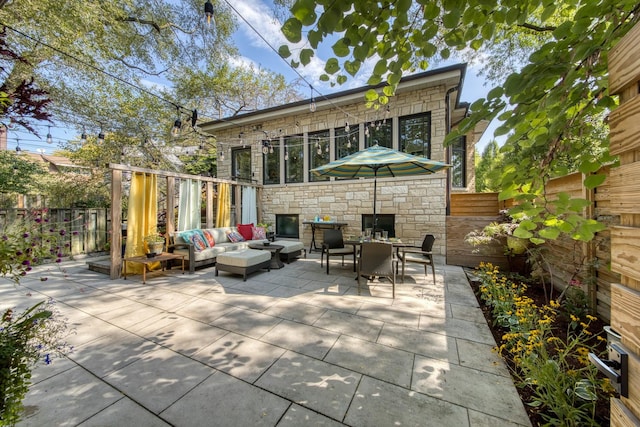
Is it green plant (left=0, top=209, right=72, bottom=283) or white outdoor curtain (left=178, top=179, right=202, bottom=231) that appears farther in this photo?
white outdoor curtain (left=178, top=179, right=202, bottom=231)

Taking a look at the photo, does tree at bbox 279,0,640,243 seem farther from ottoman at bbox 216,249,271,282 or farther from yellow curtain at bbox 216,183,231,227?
yellow curtain at bbox 216,183,231,227

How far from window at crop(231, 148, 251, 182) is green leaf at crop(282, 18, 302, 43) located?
26.1 ft

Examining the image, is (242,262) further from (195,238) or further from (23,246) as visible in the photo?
(23,246)

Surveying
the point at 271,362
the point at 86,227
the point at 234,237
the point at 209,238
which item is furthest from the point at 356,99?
the point at 86,227

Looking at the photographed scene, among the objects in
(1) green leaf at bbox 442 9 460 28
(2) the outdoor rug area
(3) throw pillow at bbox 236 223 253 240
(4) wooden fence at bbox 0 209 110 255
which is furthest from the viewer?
(3) throw pillow at bbox 236 223 253 240

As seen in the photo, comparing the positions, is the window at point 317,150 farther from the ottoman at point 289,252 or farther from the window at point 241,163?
the window at point 241,163

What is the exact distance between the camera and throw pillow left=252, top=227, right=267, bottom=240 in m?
6.83

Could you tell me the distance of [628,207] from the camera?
0.82 meters

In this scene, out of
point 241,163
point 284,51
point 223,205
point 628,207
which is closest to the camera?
point 628,207

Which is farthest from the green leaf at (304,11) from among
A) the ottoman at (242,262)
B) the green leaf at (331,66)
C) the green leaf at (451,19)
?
the ottoman at (242,262)

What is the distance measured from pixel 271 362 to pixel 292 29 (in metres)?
2.37

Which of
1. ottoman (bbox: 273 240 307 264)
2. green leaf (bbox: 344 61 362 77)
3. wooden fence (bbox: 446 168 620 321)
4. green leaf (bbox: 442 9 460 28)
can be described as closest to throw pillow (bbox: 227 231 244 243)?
ottoman (bbox: 273 240 307 264)

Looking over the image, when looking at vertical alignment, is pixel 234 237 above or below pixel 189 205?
below

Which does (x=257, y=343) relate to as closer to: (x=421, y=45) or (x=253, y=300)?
(x=253, y=300)
